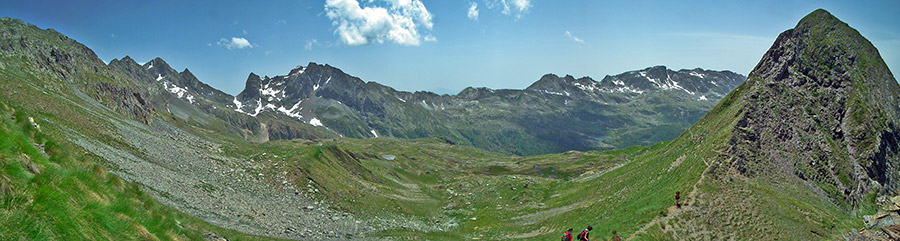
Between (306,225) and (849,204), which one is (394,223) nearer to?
(306,225)

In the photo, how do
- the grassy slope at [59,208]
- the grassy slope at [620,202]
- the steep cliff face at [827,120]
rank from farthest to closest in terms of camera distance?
1. the steep cliff face at [827,120]
2. the grassy slope at [620,202]
3. the grassy slope at [59,208]

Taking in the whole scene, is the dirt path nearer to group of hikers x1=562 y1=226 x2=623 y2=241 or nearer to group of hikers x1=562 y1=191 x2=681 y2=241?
group of hikers x1=562 y1=191 x2=681 y2=241

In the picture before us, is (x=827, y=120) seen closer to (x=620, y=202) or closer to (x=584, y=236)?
(x=620, y=202)

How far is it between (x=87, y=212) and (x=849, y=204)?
7211 centimetres

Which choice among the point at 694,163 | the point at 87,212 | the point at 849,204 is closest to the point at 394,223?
the point at 694,163

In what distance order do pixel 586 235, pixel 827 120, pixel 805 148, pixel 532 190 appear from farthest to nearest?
pixel 532 190
pixel 827 120
pixel 805 148
pixel 586 235

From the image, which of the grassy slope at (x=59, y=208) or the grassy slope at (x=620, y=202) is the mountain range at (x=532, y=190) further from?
the grassy slope at (x=620, y=202)

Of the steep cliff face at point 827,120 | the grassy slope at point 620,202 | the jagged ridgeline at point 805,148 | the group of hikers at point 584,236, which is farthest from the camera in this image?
the steep cliff face at point 827,120

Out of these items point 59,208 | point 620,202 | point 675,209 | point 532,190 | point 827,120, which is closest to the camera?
point 59,208

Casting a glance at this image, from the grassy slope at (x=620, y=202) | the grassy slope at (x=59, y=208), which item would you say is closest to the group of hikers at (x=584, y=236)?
the grassy slope at (x=620, y=202)

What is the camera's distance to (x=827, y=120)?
6431cm

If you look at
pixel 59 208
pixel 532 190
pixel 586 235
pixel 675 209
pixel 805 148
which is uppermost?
pixel 805 148

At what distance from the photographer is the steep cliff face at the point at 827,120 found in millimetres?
55406

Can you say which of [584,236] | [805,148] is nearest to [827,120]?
[805,148]
